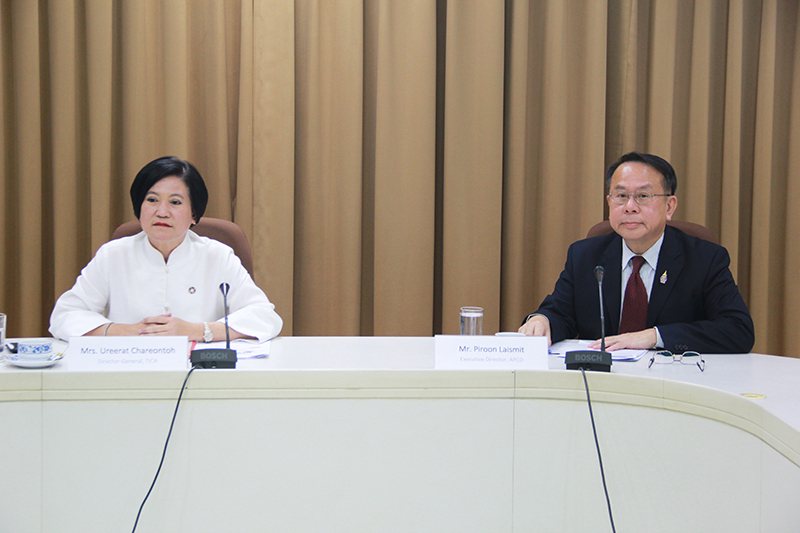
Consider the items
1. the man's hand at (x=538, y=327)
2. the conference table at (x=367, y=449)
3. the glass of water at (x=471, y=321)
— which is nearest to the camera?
the conference table at (x=367, y=449)

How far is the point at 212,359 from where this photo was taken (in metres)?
1.21

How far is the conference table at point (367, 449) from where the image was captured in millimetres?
1106

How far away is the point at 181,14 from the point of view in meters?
2.71

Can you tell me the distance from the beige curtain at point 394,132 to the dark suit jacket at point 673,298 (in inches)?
32.9

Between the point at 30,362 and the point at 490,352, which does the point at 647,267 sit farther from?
the point at 30,362

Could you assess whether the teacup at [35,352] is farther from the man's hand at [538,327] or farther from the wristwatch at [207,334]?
the man's hand at [538,327]

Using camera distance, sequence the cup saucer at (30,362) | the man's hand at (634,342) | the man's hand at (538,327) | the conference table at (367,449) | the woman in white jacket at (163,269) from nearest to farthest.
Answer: the conference table at (367,449) < the cup saucer at (30,362) < the man's hand at (634,342) < the man's hand at (538,327) < the woman in white jacket at (163,269)

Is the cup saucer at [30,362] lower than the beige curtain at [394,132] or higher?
lower

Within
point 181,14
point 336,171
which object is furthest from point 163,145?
point 336,171

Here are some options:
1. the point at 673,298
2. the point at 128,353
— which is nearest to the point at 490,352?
the point at 128,353

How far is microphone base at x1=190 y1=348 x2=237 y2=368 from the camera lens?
1.20 metres

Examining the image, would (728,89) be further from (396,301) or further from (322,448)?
(322,448)

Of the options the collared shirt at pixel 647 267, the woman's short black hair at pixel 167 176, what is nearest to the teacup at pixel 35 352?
the woman's short black hair at pixel 167 176

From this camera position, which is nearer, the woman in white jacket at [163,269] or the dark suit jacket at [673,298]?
the dark suit jacket at [673,298]
